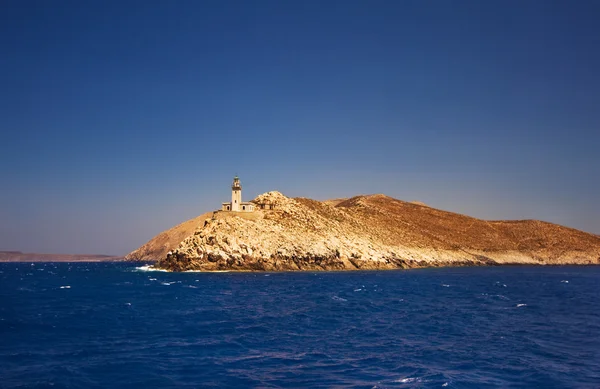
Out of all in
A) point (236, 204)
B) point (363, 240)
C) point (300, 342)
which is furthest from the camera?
point (363, 240)

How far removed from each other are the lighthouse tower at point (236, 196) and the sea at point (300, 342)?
56689mm

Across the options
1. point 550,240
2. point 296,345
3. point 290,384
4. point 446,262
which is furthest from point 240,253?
point 550,240

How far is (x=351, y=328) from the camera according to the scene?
32.7 metres

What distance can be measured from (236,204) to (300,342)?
3122 inches

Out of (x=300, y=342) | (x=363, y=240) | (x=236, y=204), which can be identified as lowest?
(x=300, y=342)

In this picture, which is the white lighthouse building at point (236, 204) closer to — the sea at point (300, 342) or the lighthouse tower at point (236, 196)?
the lighthouse tower at point (236, 196)

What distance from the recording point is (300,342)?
28281 mm

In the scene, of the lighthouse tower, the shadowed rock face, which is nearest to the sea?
the shadowed rock face

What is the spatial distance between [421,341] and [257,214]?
7834 centimetres

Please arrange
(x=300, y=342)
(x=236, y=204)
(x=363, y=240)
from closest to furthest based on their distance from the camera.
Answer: (x=300, y=342), (x=236, y=204), (x=363, y=240)

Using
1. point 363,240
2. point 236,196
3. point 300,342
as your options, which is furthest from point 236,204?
point 300,342

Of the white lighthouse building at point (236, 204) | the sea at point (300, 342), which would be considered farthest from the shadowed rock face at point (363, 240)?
the sea at point (300, 342)

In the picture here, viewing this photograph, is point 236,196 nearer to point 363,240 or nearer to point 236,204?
point 236,204

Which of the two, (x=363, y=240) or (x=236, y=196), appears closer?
(x=236, y=196)
